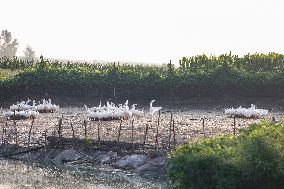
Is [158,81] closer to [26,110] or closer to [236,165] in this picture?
[26,110]

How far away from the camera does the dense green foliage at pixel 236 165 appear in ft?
52.7

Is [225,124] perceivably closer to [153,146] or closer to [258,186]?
[153,146]

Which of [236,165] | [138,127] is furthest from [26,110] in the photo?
[236,165]

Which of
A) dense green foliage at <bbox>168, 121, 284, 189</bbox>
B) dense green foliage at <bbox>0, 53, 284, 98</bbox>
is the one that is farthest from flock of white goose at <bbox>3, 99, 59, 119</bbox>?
dense green foliage at <bbox>168, 121, 284, 189</bbox>

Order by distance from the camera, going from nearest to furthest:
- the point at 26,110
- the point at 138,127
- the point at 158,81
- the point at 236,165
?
the point at 236,165 < the point at 138,127 < the point at 26,110 < the point at 158,81

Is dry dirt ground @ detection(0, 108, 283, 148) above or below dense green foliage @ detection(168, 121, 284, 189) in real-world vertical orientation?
below

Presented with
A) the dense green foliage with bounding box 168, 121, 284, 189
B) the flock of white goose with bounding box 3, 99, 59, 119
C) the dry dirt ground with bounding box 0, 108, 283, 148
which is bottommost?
the dry dirt ground with bounding box 0, 108, 283, 148

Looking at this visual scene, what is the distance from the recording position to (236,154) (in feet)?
54.6

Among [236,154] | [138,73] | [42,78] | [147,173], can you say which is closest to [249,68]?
[138,73]

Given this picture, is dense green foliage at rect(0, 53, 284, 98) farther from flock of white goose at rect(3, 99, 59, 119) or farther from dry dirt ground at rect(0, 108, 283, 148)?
flock of white goose at rect(3, 99, 59, 119)

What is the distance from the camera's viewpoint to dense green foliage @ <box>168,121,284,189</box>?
1606 cm

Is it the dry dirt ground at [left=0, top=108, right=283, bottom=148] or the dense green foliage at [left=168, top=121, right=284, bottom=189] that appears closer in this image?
the dense green foliage at [left=168, top=121, right=284, bottom=189]

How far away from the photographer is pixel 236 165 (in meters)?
16.3

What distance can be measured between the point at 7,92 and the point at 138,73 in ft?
43.8
